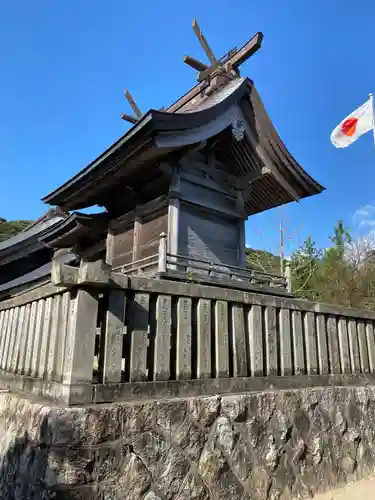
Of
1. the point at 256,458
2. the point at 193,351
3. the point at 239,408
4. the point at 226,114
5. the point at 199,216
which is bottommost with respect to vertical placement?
the point at 256,458

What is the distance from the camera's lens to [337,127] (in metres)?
9.10

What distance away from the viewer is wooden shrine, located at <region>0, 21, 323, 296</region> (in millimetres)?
7520

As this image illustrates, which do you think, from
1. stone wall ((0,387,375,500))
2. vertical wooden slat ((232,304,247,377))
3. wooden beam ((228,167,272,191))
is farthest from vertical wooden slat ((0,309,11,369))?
wooden beam ((228,167,272,191))

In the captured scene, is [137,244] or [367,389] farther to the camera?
[137,244]

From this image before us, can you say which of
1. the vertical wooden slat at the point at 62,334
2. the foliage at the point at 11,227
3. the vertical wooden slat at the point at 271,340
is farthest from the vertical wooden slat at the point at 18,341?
the foliage at the point at 11,227

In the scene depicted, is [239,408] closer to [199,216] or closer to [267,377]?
[267,377]

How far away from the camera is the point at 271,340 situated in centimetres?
365

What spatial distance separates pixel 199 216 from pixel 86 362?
629 cm

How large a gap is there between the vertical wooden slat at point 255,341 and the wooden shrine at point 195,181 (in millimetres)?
3325

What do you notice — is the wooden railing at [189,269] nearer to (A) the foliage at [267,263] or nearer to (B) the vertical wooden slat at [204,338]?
(B) the vertical wooden slat at [204,338]

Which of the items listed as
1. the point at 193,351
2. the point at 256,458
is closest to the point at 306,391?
the point at 256,458

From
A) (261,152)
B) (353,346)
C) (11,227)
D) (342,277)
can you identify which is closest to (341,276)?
→ (342,277)

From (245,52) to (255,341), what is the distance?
24.9 ft

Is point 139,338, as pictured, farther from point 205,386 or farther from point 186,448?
point 186,448
